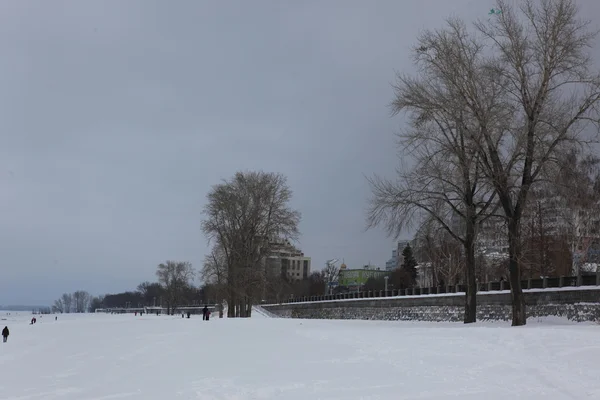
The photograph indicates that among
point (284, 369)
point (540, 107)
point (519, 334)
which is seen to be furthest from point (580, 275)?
point (284, 369)

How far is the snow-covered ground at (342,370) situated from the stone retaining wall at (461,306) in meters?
10.1

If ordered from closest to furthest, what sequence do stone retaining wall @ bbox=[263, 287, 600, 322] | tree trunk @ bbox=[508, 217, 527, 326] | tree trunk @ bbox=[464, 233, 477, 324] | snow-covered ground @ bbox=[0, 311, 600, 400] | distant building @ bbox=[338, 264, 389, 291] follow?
snow-covered ground @ bbox=[0, 311, 600, 400] → tree trunk @ bbox=[508, 217, 527, 326] → stone retaining wall @ bbox=[263, 287, 600, 322] → tree trunk @ bbox=[464, 233, 477, 324] → distant building @ bbox=[338, 264, 389, 291]

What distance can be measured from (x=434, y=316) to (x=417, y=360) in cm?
2955

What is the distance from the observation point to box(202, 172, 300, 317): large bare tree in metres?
53.4

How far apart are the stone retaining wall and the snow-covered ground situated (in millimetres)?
10059

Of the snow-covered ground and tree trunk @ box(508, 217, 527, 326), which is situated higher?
tree trunk @ box(508, 217, 527, 326)

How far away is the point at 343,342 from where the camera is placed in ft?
62.5

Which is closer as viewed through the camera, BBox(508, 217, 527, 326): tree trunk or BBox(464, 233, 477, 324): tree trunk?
BBox(508, 217, 527, 326): tree trunk

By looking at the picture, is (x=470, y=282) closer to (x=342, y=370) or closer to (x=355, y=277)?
(x=342, y=370)

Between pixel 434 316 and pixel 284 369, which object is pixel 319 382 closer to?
pixel 284 369

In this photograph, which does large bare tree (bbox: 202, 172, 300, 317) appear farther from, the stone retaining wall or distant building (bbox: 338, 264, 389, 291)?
distant building (bbox: 338, 264, 389, 291)

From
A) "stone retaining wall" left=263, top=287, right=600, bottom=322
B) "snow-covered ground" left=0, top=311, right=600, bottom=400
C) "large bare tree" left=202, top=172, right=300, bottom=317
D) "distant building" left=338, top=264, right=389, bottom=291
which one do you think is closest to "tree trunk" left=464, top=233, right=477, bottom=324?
"stone retaining wall" left=263, top=287, right=600, bottom=322

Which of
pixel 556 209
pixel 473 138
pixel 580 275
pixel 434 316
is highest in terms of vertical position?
pixel 473 138

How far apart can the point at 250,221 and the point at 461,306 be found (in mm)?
21476
